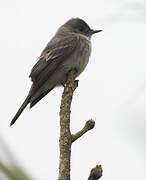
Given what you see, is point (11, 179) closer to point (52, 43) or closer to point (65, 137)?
point (65, 137)

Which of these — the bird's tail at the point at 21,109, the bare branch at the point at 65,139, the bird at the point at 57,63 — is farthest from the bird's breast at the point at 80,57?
the bare branch at the point at 65,139

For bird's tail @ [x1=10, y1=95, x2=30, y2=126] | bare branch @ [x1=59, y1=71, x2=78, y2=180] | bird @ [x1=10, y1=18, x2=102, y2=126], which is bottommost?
bare branch @ [x1=59, y1=71, x2=78, y2=180]

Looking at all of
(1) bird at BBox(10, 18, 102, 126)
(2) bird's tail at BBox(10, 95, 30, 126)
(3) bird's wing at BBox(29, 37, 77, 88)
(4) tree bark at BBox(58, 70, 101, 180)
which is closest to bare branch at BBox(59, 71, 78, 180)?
(4) tree bark at BBox(58, 70, 101, 180)

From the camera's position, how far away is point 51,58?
18.6 ft

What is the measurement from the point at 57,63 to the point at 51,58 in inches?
8.5

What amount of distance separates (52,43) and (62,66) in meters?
1.02

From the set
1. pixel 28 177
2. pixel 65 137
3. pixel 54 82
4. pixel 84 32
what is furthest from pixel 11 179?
pixel 84 32

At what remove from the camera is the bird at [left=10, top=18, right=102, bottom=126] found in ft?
17.2

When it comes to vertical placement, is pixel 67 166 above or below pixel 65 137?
below

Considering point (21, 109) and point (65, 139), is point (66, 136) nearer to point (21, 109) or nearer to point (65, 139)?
point (65, 139)

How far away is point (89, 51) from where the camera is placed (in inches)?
229

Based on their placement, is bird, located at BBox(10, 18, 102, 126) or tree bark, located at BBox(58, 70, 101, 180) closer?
tree bark, located at BBox(58, 70, 101, 180)

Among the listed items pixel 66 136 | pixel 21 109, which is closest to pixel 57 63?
pixel 21 109

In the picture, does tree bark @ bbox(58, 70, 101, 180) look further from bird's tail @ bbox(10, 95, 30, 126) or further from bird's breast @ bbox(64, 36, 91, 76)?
bird's breast @ bbox(64, 36, 91, 76)
